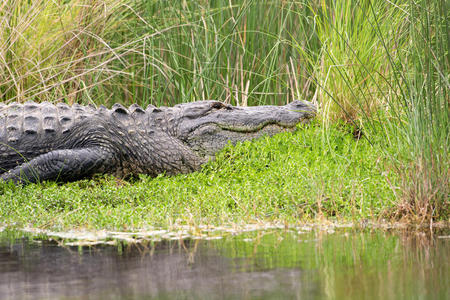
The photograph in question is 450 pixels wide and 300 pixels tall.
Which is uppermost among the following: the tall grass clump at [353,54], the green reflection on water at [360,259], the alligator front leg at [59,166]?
the tall grass clump at [353,54]

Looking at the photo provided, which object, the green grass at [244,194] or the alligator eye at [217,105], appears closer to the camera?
the green grass at [244,194]

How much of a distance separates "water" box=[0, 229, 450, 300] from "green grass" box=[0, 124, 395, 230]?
1.66 ft

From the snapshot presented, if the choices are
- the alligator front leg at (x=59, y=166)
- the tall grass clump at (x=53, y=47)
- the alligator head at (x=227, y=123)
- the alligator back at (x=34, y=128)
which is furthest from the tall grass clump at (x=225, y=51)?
the alligator front leg at (x=59, y=166)

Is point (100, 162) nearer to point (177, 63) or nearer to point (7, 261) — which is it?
point (177, 63)

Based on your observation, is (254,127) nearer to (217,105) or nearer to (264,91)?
(217,105)

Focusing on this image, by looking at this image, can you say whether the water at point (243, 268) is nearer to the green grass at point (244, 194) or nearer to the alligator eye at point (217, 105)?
the green grass at point (244, 194)

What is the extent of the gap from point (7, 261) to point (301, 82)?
528 cm

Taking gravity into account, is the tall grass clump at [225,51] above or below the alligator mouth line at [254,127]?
Result: above

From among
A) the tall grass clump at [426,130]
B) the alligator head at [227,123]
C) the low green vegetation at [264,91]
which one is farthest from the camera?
the alligator head at [227,123]

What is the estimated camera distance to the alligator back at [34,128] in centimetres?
595

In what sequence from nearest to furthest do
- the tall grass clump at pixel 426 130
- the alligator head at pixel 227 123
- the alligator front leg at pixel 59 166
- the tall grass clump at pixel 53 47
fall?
the tall grass clump at pixel 426 130
the alligator front leg at pixel 59 166
the alligator head at pixel 227 123
the tall grass clump at pixel 53 47

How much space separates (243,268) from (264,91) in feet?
16.5

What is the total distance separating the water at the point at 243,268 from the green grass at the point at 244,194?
1.66 ft

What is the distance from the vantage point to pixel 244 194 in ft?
14.8
